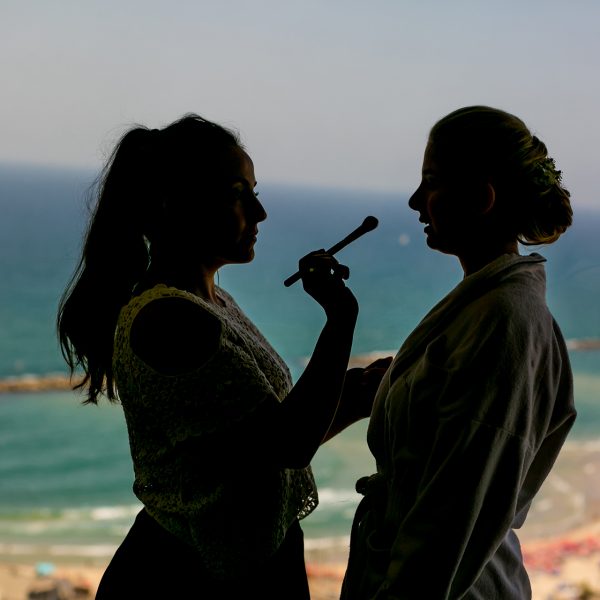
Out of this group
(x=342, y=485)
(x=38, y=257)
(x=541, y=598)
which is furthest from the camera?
(x=38, y=257)

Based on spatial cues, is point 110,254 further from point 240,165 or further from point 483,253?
point 483,253

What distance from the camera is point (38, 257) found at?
15711 millimetres

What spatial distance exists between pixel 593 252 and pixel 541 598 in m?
1.60

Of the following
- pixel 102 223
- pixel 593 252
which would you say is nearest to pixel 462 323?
pixel 102 223

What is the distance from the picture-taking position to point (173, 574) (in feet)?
3.72

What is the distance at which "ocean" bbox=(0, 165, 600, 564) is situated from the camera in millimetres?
2398

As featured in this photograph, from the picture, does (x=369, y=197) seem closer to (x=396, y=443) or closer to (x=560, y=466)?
(x=396, y=443)

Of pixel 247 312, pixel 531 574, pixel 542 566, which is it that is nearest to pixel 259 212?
pixel 247 312

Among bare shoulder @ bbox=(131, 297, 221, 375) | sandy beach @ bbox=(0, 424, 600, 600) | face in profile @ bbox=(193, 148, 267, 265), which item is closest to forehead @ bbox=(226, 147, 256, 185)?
face in profile @ bbox=(193, 148, 267, 265)

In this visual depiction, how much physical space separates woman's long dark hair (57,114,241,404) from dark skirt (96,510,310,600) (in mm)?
285

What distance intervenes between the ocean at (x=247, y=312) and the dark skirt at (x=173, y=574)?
445 millimetres

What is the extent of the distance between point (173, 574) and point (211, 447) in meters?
0.21

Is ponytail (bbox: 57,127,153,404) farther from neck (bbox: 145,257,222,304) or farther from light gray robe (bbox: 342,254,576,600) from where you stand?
light gray robe (bbox: 342,254,576,600)

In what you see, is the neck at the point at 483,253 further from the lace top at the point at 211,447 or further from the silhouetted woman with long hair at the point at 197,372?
the lace top at the point at 211,447
